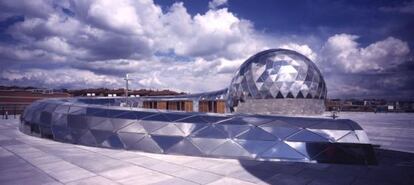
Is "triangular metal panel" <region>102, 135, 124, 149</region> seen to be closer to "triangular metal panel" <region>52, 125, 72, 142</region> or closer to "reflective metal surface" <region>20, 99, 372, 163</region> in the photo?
"reflective metal surface" <region>20, 99, 372, 163</region>

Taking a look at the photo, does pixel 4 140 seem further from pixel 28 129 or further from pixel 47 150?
pixel 47 150

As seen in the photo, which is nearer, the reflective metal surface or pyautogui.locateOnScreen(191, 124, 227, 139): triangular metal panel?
the reflective metal surface

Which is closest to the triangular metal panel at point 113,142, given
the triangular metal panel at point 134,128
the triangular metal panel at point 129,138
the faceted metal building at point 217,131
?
the faceted metal building at point 217,131

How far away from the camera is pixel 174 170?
26.9ft

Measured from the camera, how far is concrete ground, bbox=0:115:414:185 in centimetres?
707

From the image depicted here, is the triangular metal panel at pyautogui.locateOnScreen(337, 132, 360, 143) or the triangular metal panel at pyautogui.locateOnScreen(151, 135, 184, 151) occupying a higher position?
the triangular metal panel at pyautogui.locateOnScreen(337, 132, 360, 143)

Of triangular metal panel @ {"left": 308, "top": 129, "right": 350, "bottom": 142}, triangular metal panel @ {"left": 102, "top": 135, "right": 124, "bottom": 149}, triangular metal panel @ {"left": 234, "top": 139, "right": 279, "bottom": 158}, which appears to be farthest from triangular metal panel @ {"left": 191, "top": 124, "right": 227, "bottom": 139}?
triangular metal panel @ {"left": 308, "top": 129, "right": 350, "bottom": 142}

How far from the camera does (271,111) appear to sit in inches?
748

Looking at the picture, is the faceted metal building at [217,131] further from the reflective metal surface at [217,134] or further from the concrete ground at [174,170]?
the concrete ground at [174,170]

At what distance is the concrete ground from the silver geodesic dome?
27.6 feet

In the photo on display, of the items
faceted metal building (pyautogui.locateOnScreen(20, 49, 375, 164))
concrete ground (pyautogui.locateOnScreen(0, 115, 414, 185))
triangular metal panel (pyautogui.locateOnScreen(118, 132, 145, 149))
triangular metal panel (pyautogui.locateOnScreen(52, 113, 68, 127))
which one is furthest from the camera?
triangular metal panel (pyautogui.locateOnScreen(52, 113, 68, 127))

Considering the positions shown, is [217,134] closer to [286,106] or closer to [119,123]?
[119,123]

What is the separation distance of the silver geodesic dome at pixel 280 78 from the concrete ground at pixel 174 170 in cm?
840

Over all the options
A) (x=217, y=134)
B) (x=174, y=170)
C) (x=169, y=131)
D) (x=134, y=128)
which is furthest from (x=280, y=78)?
(x=174, y=170)
